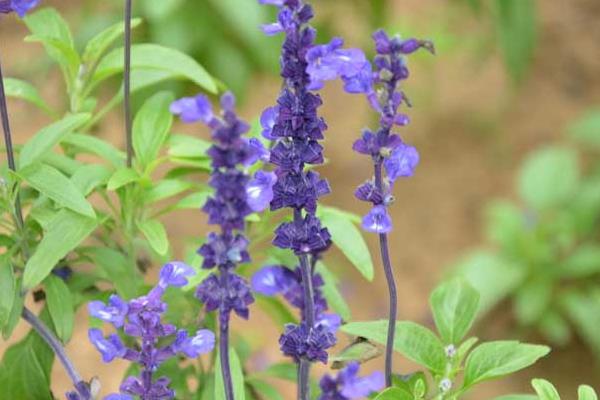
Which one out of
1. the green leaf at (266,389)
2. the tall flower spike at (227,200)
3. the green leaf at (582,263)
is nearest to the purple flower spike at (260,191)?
the tall flower spike at (227,200)

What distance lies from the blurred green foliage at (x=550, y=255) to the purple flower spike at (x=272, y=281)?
5.68 ft

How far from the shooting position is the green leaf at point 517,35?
2.85 metres

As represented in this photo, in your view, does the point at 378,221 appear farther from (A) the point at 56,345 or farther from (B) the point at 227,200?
(A) the point at 56,345

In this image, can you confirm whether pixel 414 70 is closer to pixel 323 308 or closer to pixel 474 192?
pixel 474 192

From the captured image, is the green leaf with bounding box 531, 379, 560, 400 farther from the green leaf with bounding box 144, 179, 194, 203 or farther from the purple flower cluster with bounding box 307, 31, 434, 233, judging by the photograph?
the green leaf with bounding box 144, 179, 194, 203

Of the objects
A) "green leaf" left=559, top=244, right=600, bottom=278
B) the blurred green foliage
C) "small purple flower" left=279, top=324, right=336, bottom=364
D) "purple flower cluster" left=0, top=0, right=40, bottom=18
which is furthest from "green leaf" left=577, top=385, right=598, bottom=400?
"green leaf" left=559, top=244, right=600, bottom=278

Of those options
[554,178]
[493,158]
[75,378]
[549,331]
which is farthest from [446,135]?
[75,378]

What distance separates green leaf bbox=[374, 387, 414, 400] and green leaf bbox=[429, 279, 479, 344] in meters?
0.16

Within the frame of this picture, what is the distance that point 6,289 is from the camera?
1359mm

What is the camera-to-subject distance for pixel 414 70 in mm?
4332

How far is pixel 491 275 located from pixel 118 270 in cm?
184

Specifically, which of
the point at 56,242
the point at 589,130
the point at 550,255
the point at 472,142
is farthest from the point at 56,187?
the point at 472,142

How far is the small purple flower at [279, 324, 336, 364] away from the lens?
1.25m

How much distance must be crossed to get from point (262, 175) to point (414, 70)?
3195 millimetres
